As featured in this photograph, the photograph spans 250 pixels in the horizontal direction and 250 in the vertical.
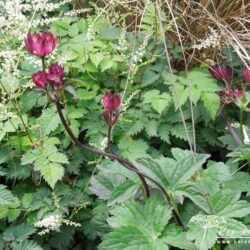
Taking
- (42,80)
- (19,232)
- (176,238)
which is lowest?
(19,232)

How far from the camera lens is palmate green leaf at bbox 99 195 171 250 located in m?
1.08

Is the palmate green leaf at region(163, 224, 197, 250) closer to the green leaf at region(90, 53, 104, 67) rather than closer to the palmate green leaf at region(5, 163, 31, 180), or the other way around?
the palmate green leaf at region(5, 163, 31, 180)

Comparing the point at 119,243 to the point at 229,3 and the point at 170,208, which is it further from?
the point at 229,3

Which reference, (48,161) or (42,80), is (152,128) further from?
(42,80)

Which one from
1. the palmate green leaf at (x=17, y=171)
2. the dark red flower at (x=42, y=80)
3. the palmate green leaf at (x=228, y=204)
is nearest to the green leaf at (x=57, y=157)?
the palmate green leaf at (x=17, y=171)

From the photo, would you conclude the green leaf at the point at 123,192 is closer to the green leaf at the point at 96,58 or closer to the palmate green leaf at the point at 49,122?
the palmate green leaf at the point at 49,122

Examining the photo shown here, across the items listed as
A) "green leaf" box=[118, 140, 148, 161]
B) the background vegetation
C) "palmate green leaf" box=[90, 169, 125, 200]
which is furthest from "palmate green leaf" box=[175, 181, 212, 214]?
"green leaf" box=[118, 140, 148, 161]

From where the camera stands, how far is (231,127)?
151 centimetres

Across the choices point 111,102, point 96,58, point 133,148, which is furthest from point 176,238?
point 96,58

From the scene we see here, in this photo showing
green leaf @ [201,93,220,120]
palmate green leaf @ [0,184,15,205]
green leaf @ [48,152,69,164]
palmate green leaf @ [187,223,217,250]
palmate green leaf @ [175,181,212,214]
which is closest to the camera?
palmate green leaf @ [187,223,217,250]

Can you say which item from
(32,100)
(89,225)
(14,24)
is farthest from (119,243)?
(14,24)

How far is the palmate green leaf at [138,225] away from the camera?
3.53ft

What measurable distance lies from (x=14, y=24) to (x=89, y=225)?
0.68 meters

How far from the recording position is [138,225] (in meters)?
1.11
